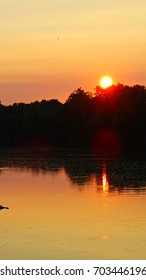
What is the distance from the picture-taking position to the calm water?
1950cm

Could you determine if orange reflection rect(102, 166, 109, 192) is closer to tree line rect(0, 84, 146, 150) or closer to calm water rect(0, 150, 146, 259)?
calm water rect(0, 150, 146, 259)

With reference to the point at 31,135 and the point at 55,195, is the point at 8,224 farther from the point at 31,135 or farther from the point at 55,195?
the point at 31,135

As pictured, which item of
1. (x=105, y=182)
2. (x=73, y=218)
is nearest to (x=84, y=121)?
(x=105, y=182)

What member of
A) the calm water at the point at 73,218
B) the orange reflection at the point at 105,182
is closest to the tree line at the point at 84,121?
the orange reflection at the point at 105,182

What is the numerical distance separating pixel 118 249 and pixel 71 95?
4239 inches

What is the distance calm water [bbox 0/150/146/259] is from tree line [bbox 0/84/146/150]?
193ft

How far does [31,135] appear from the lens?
138m

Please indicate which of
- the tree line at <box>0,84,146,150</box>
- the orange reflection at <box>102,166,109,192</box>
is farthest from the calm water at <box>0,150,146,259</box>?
the tree line at <box>0,84,146,150</box>

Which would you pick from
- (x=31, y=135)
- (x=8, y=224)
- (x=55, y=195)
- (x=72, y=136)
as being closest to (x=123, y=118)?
(x=72, y=136)

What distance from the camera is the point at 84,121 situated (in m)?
118

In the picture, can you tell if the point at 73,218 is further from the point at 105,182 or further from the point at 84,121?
the point at 84,121

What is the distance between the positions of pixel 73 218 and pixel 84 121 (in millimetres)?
93050

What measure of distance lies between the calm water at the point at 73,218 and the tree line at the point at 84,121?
58.8 metres

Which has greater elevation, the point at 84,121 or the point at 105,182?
the point at 84,121
